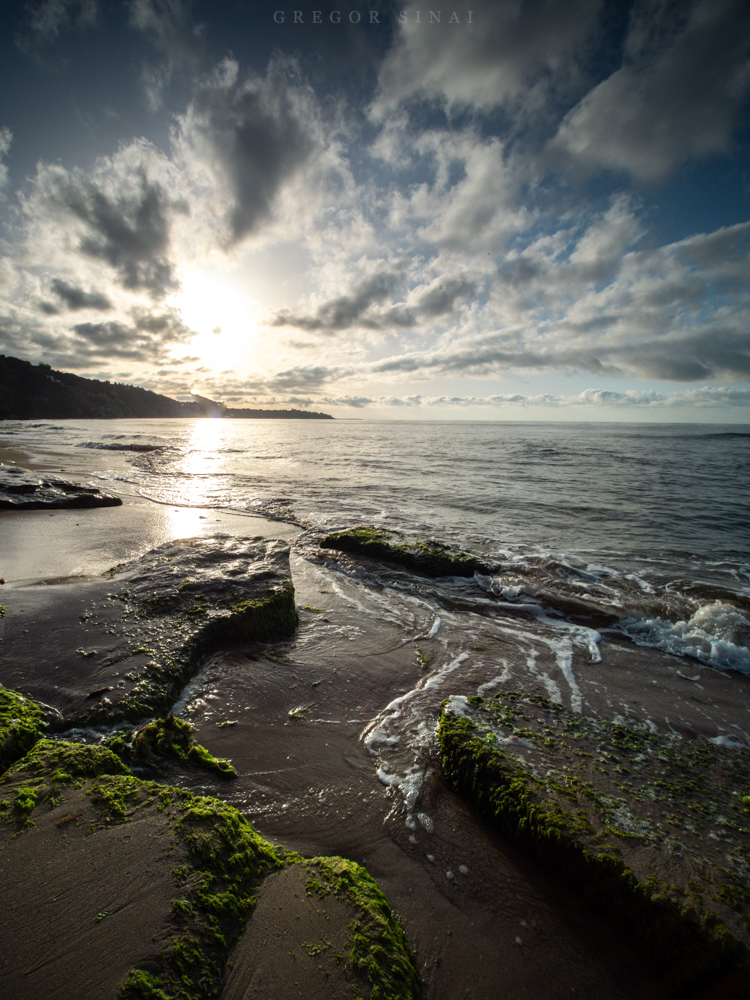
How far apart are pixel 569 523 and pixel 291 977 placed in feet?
37.3

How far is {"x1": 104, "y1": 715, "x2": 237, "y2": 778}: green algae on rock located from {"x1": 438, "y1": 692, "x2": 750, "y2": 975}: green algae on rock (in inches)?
66.0

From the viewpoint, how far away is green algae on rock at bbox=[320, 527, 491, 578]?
731 centimetres

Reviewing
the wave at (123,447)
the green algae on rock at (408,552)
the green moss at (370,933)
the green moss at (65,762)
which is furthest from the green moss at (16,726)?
the wave at (123,447)

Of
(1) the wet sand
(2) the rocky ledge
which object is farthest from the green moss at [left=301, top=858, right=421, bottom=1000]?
(1) the wet sand

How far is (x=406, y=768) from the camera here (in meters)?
3.07

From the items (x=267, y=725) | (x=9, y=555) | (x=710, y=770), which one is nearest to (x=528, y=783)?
(x=710, y=770)

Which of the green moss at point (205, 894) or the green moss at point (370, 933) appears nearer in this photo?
the green moss at point (205, 894)

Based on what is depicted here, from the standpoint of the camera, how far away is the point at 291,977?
1612mm

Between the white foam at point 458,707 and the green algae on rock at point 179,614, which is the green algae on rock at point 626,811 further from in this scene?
the green algae on rock at point 179,614

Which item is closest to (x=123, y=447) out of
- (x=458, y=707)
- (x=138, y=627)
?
(x=138, y=627)

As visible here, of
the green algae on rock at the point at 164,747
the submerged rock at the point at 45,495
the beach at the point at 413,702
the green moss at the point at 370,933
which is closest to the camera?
the green moss at the point at 370,933

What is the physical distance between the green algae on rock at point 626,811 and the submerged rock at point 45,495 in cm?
1069

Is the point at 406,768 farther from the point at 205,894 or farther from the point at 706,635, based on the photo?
the point at 706,635

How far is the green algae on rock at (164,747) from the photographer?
279 centimetres
